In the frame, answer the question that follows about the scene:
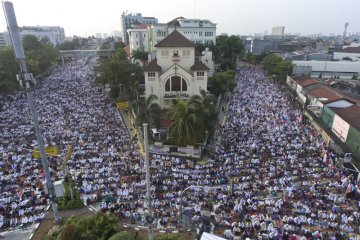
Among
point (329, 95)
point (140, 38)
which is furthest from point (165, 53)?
point (140, 38)

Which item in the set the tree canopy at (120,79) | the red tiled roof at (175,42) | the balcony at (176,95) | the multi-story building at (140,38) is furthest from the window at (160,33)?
the balcony at (176,95)

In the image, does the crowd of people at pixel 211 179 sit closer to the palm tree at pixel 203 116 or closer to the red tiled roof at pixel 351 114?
the palm tree at pixel 203 116

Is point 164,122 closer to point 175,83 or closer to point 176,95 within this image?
point 176,95

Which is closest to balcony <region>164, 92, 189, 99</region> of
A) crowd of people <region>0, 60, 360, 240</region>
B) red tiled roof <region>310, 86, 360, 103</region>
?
crowd of people <region>0, 60, 360, 240</region>

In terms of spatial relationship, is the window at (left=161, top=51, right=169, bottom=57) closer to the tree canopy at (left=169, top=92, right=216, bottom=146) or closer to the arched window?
the arched window

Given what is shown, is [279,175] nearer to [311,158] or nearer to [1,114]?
[311,158]

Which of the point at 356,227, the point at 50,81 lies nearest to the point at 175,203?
the point at 356,227
